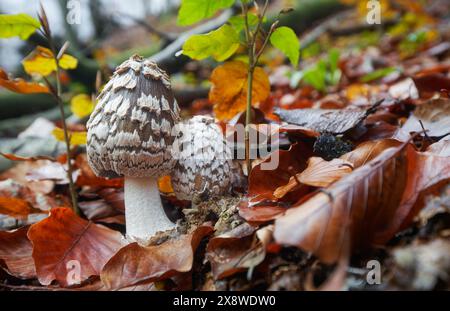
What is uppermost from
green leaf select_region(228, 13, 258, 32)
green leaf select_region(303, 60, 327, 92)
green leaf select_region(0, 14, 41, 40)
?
green leaf select_region(303, 60, 327, 92)

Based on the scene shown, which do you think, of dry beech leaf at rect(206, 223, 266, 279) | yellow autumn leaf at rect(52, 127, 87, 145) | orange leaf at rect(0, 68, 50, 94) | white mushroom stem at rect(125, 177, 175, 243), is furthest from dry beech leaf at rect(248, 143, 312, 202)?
orange leaf at rect(0, 68, 50, 94)

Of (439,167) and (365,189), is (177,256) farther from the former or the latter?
(439,167)

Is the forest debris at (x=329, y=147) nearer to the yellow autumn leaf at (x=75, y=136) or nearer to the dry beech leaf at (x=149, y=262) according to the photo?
the dry beech leaf at (x=149, y=262)

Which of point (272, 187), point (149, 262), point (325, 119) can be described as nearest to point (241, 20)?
point (325, 119)

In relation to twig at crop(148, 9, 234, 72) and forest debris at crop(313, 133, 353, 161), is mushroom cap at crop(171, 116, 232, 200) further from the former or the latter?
twig at crop(148, 9, 234, 72)

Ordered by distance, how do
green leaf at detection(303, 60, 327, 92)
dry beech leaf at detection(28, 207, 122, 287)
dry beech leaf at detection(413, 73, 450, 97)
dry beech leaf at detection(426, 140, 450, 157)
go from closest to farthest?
dry beech leaf at detection(426, 140, 450, 157) < dry beech leaf at detection(28, 207, 122, 287) < dry beech leaf at detection(413, 73, 450, 97) < green leaf at detection(303, 60, 327, 92)

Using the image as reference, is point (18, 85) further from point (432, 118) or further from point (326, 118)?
point (432, 118)
